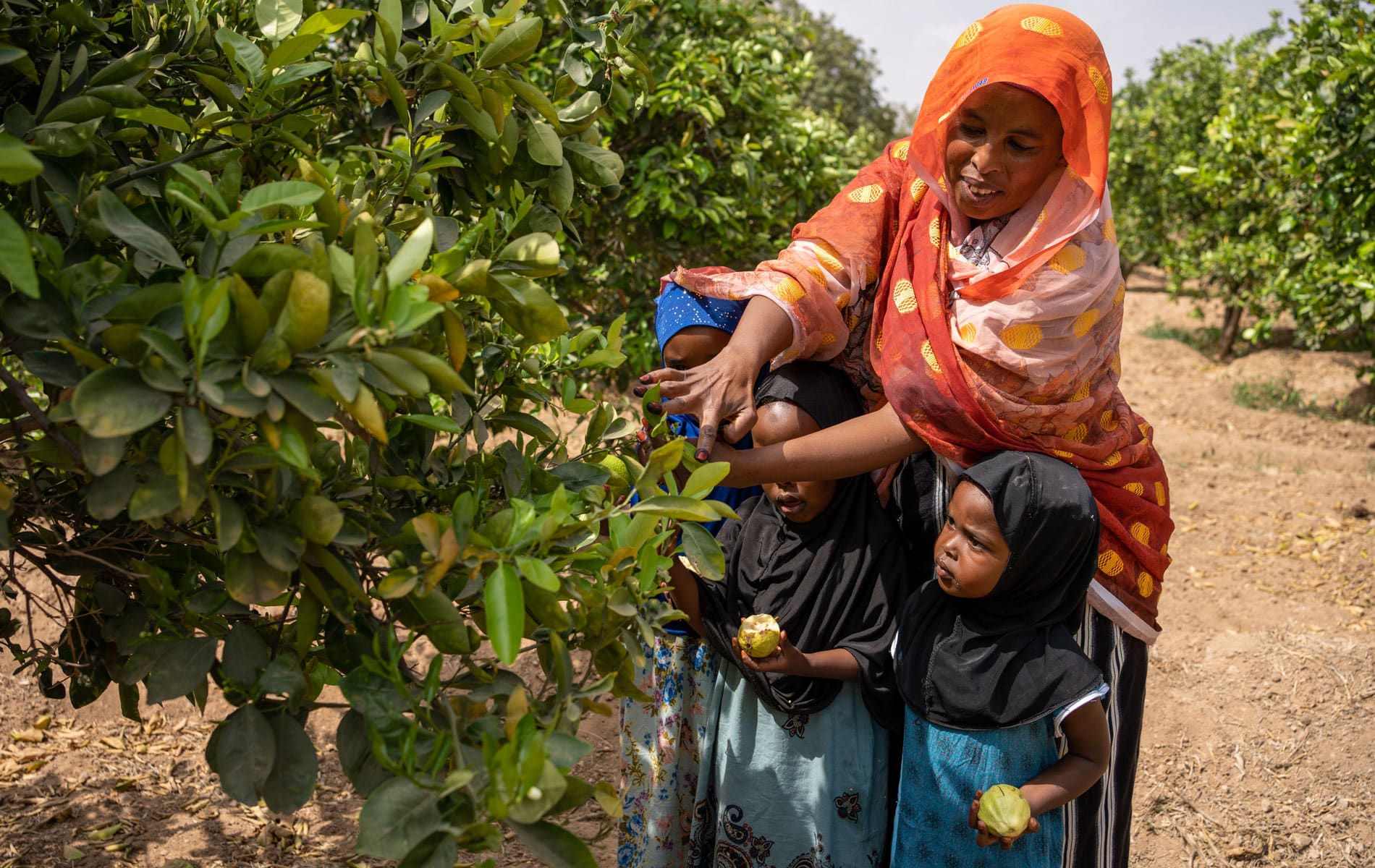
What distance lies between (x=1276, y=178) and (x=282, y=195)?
8631 mm

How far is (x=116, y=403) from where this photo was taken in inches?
38.5

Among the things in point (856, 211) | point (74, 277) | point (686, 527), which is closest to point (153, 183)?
point (74, 277)

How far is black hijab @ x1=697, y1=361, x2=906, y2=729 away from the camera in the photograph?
2.09m

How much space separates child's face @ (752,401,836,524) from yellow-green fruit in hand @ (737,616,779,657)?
24 cm

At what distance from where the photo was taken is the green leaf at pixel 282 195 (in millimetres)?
1076

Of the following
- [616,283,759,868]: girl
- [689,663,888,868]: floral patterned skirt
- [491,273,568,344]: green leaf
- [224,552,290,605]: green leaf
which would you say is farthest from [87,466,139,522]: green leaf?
[689,663,888,868]: floral patterned skirt

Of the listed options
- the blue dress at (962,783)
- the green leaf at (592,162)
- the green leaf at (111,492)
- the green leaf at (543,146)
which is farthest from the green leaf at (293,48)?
the blue dress at (962,783)

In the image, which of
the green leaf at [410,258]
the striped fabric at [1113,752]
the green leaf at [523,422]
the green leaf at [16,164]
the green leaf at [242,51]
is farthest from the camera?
the striped fabric at [1113,752]

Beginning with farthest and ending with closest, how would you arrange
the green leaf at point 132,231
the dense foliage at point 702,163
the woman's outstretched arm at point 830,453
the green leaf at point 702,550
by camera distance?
the dense foliage at point 702,163, the woman's outstretched arm at point 830,453, the green leaf at point 702,550, the green leaf at point 132,231

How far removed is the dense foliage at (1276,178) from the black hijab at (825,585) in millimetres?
4926

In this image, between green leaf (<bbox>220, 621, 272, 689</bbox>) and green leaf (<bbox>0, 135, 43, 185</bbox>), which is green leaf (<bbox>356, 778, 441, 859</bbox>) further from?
green leaf (<bbox>0, 135, 43, 185</bbox>)

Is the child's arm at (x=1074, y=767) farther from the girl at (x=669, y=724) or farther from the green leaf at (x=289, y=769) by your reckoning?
the green leaf at (x=289, y=769)

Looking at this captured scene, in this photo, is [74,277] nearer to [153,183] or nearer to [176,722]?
[153,183]

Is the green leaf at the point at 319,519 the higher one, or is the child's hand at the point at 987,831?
the green leaf at the point at 319,519
